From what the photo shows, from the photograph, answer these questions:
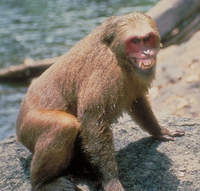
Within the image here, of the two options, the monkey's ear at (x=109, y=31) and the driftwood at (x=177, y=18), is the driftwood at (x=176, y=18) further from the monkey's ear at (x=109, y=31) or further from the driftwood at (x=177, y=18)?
the monkey's ear at (x=109, y=31)

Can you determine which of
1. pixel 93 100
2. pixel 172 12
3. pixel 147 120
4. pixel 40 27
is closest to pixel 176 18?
pixel 172 12

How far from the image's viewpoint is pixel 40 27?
15250 mm

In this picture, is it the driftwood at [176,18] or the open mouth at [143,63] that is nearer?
the open mouth at [143,63]

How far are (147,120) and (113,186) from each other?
4.09 feet

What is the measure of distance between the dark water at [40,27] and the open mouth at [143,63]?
5438 millimetres

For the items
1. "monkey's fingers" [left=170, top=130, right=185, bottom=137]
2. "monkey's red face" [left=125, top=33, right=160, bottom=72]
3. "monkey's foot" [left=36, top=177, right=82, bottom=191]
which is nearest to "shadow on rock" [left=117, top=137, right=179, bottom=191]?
"monkey's fingers" [left=170, top=130, right=185, bottom=137]

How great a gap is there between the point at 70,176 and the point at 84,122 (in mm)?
747

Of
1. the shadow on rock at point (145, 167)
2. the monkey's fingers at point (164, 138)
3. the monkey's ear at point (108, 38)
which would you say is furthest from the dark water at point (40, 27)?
the monkey's ear at point (108, 38)

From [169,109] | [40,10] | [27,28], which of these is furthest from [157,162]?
[40,10]

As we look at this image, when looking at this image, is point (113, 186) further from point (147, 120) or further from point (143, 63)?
point (143, 63)

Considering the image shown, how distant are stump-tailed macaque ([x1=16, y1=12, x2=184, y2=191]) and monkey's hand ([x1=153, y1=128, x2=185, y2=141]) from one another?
1031 mm

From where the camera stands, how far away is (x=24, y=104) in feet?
13.0

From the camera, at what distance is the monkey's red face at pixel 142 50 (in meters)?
3.33

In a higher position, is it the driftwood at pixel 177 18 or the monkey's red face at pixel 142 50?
the monkey's red face at pixel 142 50
